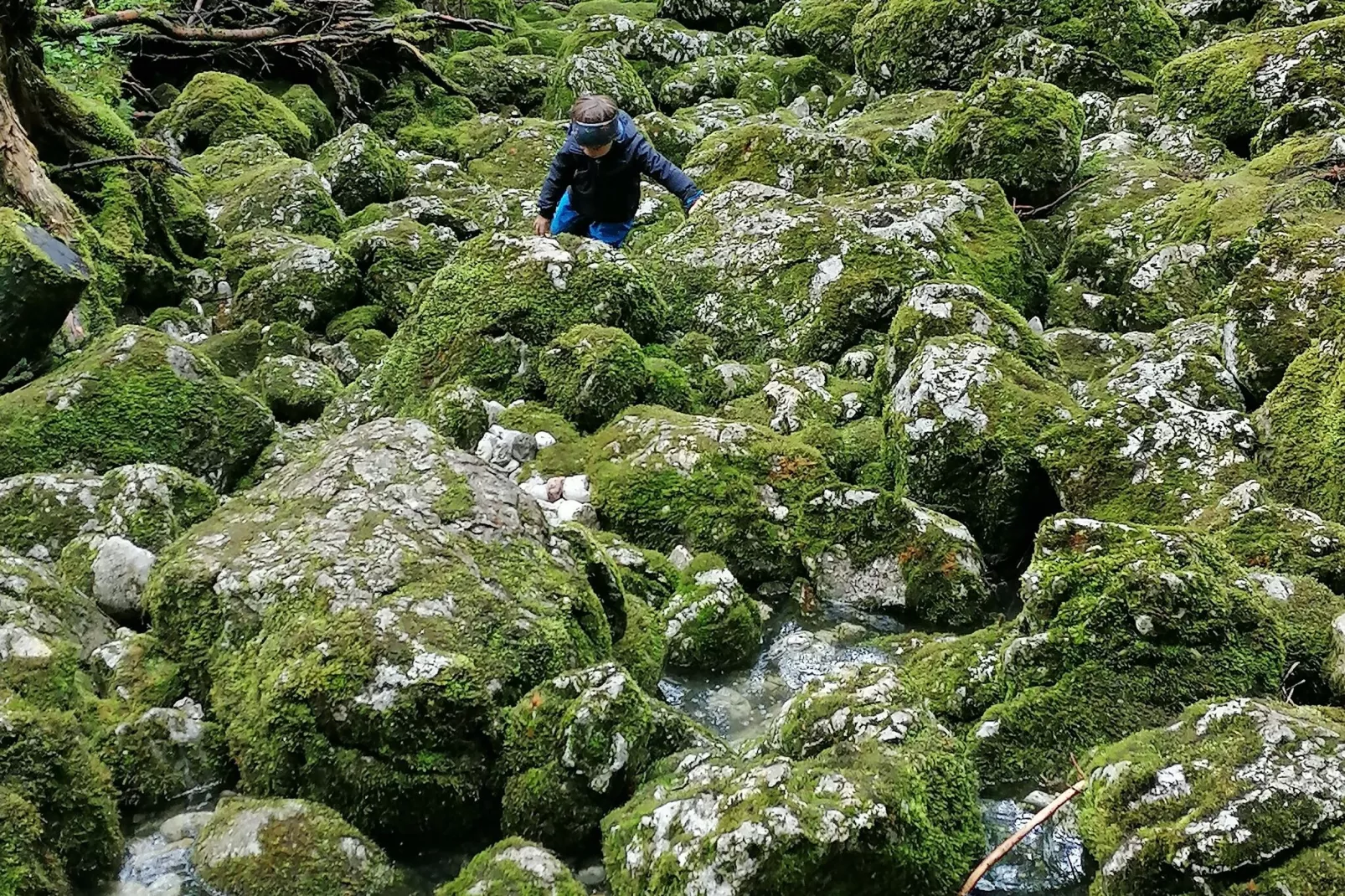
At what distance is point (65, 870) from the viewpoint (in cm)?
418

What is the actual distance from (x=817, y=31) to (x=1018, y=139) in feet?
26.8

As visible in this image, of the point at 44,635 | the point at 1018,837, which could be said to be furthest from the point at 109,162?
the point at 1018,837

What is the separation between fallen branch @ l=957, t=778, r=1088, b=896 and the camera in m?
4.14

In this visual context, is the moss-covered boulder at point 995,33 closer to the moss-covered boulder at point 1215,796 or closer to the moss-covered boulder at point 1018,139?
the moss-covered boulder at point 1018,139

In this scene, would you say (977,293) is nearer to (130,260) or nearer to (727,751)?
(727,751)

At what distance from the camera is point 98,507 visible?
6465 millimetres

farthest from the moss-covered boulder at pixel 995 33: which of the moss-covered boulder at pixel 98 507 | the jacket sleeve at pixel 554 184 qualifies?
the moss-covered boulder at pixel 98 507

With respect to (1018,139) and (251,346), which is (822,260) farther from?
(251,346)

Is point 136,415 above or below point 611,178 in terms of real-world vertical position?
below

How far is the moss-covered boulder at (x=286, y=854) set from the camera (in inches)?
162

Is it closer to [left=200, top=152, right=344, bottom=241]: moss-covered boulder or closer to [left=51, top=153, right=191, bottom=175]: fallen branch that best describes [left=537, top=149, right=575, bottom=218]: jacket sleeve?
[left=200, top=152, right=344, bottom=241]: moss-covered boulder

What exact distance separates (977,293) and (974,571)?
2.83 metres

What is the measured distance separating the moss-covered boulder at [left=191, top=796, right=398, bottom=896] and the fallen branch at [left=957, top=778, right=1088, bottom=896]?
2.30 m

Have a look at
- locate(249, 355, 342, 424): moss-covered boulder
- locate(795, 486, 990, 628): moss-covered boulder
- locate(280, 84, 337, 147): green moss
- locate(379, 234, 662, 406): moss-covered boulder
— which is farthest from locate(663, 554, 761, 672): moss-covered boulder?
locate(280, 84, 337, 147): green moss
